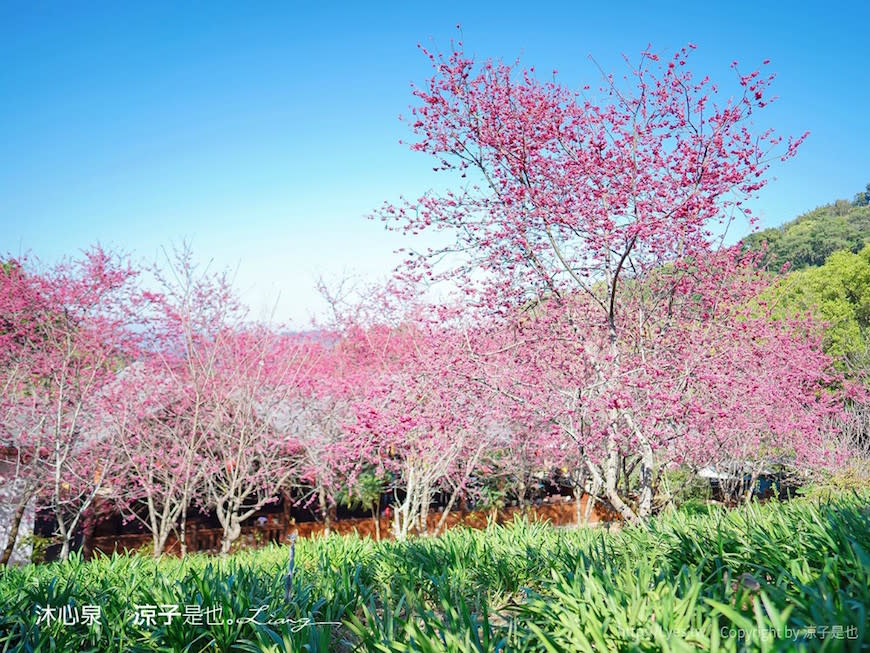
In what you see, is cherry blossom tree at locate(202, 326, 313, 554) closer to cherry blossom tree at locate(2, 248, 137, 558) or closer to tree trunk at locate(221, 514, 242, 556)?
tree trunk at locate(221, 514, 242, 556)

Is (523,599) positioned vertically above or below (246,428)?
below

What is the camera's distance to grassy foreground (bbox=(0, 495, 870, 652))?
2.51m

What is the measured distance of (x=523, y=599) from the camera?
410 centimetres

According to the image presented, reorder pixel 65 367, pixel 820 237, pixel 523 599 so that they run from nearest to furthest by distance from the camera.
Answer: pixel 523 599 → pixel 65 367 → pixel 820 237

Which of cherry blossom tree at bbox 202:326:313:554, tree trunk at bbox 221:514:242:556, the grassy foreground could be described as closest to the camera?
the grassy foreground

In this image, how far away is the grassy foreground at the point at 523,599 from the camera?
251cm

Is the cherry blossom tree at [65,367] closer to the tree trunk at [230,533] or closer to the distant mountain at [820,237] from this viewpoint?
the tree trunk at [230,533]

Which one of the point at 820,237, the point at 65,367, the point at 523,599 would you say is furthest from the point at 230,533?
the point at 820,237

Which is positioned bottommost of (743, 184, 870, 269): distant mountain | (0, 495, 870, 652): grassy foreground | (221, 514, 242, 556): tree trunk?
(221, 514, 242, 556): tree trunk

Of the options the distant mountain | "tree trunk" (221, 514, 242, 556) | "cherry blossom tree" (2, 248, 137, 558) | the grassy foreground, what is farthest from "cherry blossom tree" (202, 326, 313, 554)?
the distant mountain

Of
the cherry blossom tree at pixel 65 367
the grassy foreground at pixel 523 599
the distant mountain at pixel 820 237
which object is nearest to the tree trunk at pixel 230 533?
the cherry blossom tree at pixel 65 367

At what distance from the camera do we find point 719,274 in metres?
7.37

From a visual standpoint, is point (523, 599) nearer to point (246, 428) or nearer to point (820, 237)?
point (246, 428)

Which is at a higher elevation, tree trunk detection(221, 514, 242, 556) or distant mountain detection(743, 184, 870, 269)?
distant mountain detection(743, 184, 870, 269)
